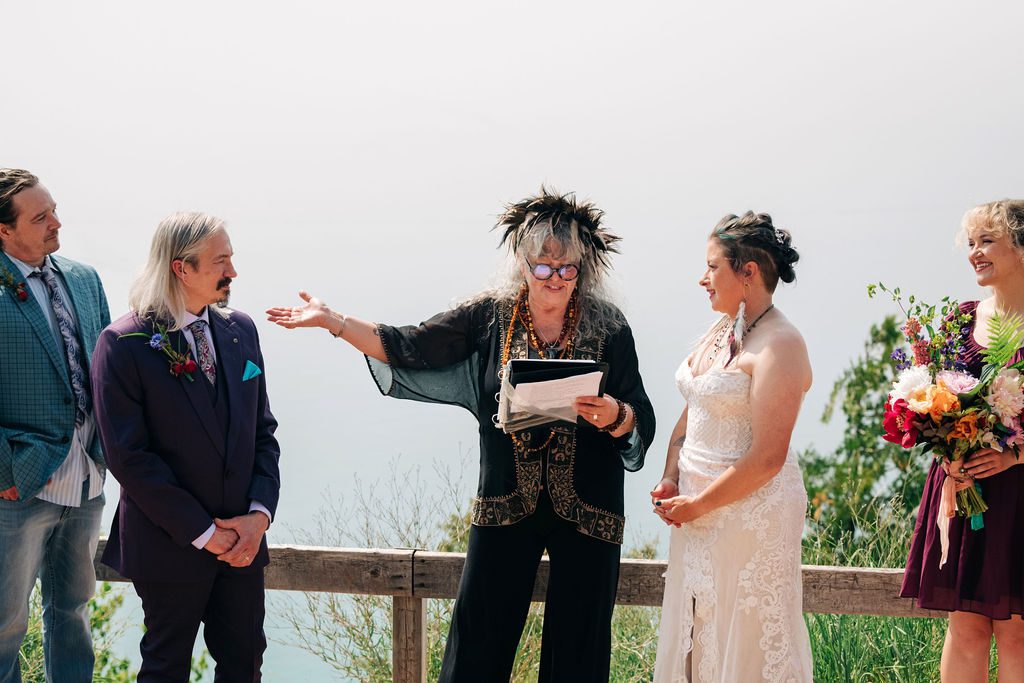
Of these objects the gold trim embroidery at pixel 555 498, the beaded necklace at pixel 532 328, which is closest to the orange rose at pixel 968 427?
the gold trim embroidery at pixel 555 498

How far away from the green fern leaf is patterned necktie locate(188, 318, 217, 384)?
2.50 m

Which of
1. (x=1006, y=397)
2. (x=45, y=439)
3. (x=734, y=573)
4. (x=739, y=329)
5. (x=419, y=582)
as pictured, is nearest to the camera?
(x=1006, y=397)

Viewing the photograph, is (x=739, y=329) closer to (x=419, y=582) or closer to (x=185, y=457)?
(x=419, y=582)

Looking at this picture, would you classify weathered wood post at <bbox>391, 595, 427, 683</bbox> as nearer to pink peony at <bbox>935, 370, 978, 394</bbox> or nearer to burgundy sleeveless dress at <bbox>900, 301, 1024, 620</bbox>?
burgundy sleeveless dress at <bbox>900, 301, 1024, 620</bbox>

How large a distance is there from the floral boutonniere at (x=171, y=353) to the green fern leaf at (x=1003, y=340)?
2539mm

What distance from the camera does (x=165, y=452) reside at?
3.36m

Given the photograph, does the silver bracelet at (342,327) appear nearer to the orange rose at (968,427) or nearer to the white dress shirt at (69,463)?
the white dress shirt at (69,463)

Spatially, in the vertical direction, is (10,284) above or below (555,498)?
above

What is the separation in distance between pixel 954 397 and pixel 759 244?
2.52 feet

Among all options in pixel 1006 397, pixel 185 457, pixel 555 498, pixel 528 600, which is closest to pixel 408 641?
pixel 528 600

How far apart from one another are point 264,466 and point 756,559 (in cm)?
166

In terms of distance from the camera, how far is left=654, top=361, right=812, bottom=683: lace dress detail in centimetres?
329

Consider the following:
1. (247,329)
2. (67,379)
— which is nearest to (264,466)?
(247,329)

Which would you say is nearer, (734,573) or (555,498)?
(734,573)
